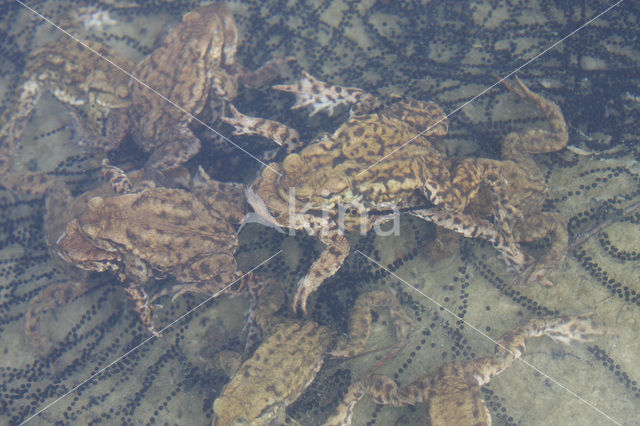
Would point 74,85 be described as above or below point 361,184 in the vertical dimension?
above

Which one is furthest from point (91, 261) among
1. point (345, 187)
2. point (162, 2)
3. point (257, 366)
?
point (162, 2)

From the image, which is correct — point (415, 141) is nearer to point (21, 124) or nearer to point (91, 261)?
point (91, 261)

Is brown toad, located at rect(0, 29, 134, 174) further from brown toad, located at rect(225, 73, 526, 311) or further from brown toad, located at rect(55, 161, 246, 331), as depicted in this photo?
brown toad, located at rect(225, 73, 526, 311)

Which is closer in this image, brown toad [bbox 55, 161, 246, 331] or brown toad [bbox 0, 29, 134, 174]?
brown toad [bbox 55, 161, 246, 331]
